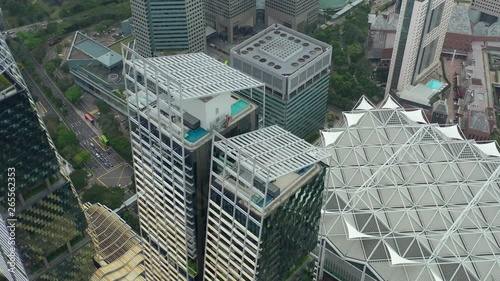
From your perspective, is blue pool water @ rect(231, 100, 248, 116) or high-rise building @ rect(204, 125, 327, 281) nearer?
high-rise building @ rect(204, 125, 327, 281)

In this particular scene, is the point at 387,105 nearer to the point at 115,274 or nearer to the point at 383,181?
the point at 383,181

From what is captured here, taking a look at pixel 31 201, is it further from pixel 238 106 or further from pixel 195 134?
pixel 238 106

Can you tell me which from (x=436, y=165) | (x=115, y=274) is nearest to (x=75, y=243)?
(x=115, y=274)

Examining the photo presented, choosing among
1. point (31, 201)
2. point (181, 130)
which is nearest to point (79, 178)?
point (31, 201)

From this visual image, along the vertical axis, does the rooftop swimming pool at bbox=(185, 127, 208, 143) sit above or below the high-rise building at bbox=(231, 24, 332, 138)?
above

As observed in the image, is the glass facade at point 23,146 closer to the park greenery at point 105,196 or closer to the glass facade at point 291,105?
the park greenery at point 105,196

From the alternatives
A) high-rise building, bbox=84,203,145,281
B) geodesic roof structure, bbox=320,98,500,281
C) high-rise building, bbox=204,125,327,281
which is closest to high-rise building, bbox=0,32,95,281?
high-rise building, bbox=84,203,145,281

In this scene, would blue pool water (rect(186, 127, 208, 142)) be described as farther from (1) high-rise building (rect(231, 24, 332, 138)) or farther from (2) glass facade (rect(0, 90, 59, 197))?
(1) high-rise building (rect(231, 24, 332, 138))
